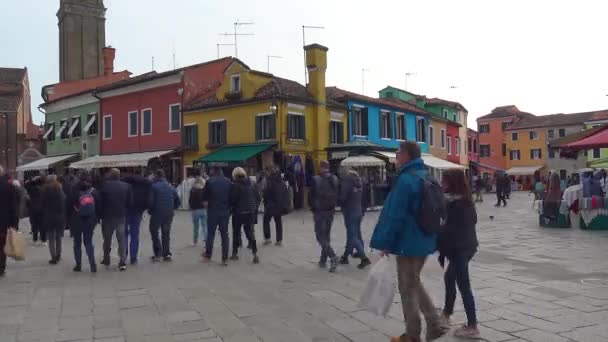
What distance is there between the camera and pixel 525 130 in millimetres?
62000

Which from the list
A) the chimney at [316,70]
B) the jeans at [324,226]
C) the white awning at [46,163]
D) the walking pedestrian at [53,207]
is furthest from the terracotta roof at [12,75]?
the jeans at [324,226]

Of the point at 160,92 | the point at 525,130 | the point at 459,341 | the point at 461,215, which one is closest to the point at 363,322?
the point at 459,341

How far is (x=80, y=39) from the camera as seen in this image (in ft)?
177

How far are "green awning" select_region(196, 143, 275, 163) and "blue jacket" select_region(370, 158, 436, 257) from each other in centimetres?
1902

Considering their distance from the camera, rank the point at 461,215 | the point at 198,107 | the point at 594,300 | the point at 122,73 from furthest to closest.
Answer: the point at 122,73 < the point at 198,107 < the point at 594,300 < the point at 461,215

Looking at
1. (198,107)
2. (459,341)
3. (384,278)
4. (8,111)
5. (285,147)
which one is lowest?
(459,341)

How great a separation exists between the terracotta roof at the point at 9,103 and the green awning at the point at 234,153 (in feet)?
98.2

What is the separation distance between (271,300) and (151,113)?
82.2 ft

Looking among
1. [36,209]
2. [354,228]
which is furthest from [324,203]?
[36,209]

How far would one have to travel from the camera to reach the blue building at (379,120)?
1108 inches

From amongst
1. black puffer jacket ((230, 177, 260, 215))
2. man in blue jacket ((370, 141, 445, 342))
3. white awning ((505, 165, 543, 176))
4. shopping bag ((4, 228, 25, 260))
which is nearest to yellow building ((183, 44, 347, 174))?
black puffer jacket ((230, 177, 260, 215))

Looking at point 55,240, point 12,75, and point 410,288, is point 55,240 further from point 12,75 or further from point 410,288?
→ point 12,75

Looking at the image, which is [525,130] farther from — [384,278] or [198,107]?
[384,278]

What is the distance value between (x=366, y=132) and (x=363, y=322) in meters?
23.9
